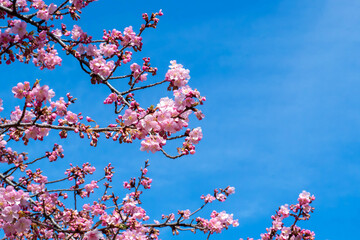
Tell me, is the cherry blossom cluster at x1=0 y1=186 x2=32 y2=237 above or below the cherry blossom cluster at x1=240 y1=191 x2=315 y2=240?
below

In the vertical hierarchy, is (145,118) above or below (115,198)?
below

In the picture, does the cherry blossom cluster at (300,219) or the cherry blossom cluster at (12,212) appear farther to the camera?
the cherry blossom cluster at (300,219)

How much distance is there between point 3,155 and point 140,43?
3.83 metres

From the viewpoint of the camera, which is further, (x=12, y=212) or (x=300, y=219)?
(x=300, y=219)

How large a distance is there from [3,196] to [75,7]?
11.3 ft

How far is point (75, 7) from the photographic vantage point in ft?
21.8

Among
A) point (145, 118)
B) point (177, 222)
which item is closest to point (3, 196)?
point (145, 118)

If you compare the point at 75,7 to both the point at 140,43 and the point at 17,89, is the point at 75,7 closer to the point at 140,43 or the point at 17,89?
the point at 140,43

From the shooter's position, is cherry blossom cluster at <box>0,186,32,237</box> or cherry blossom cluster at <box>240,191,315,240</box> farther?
cherry blossom cluster at <box>240,191,315,240</box>

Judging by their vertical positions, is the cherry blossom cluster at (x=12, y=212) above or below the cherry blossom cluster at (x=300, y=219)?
below

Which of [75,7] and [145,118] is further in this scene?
[75,7]

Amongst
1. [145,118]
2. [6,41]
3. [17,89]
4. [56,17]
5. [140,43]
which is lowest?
[145,118]

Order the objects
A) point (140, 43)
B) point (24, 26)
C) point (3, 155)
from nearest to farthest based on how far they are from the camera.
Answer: point (24, 26)
point (140, 43)
point (3, 155)

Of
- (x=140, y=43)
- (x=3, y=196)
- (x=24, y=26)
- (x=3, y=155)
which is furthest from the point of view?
(x=3, y=155)
